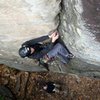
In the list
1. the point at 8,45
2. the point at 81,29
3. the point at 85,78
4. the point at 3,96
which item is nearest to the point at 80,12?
the point at 81,29

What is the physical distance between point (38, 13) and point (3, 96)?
128 inches

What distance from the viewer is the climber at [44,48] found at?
15.6 feet

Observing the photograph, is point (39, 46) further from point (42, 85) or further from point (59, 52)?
point (42, 85)

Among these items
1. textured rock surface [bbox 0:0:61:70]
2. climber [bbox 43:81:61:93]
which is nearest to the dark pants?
textured rock surface [bbox 0:0:61:70]

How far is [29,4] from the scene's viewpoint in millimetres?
4004

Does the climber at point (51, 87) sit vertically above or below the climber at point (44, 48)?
below

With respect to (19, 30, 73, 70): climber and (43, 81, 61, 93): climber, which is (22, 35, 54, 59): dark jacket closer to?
(19, 30, 73, 70): climber

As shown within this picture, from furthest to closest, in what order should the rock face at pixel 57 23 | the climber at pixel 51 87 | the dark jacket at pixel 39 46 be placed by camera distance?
the climber at pixel 51 87 → the dark jacket at pixel 39 46 → the rock face at pixel 57 23

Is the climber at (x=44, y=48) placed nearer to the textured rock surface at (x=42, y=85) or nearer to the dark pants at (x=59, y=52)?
the dark pants at (x=59, y=52)

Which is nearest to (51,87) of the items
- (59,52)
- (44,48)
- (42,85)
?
(42,85)

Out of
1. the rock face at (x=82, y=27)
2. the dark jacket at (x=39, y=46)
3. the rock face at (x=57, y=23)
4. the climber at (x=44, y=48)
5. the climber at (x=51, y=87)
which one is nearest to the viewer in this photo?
the rock face at (x=82, y=27)

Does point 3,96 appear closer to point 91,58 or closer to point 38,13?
point 91,58

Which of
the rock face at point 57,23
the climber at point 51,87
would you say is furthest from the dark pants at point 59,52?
the climber at point 51,87

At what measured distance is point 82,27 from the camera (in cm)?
425
